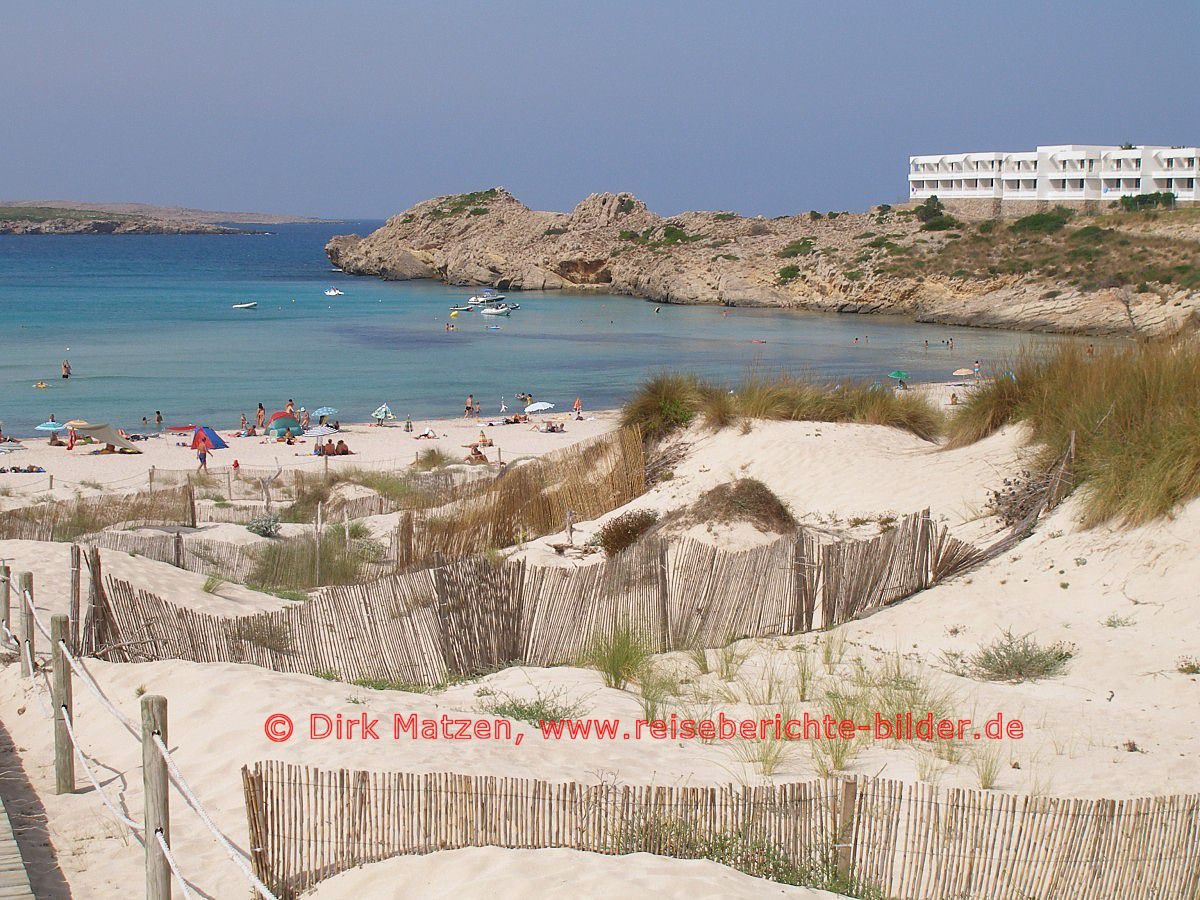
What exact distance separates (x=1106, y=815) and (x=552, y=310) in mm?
73887

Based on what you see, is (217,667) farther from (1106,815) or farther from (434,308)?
(434,308)

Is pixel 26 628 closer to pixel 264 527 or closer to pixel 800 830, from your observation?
pixel 800 830

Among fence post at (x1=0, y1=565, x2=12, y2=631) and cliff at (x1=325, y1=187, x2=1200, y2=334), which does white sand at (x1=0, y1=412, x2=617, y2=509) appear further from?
cliff at (x1=325, y1=187, x2=1200, y2=334)

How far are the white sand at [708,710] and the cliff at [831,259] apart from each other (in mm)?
35650

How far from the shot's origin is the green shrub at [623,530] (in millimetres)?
13398

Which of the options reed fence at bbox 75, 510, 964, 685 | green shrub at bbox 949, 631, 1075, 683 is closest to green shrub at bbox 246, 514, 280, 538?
reed fence at bbox 75, 510, 964, 685

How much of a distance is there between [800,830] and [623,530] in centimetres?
891

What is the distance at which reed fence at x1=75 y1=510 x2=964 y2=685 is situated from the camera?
8.15m

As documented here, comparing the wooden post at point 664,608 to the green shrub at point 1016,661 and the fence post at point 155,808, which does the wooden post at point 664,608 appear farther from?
the fence post at point 155,808

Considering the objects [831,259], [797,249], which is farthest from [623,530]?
[797,249]

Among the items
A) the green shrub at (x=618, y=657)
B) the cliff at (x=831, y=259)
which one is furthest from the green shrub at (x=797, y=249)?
the green shrub at (x=618, y=657)

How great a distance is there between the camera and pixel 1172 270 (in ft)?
193
